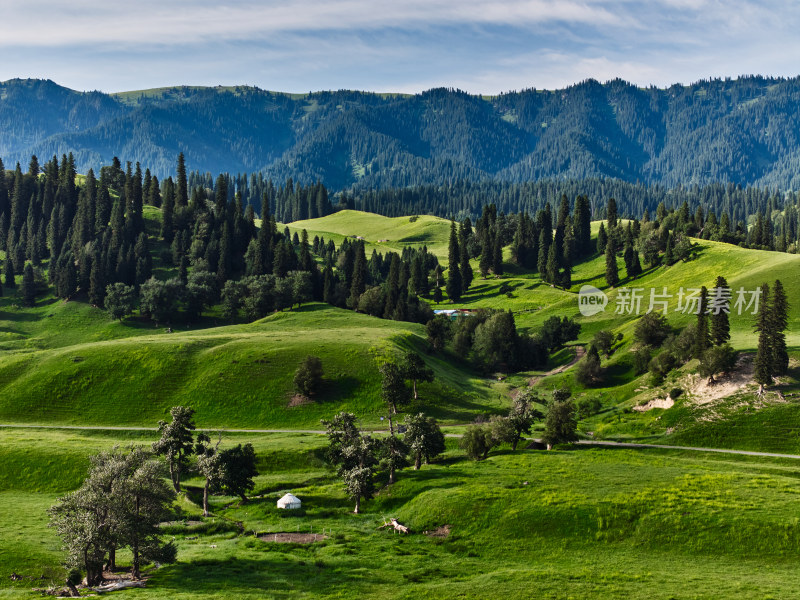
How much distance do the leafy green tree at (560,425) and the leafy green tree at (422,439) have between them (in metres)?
17.1

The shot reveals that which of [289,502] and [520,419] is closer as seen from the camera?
[289,502]

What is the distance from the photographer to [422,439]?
94375mm

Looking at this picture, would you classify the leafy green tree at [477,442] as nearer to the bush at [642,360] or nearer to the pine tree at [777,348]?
the pine tree at [777,348]

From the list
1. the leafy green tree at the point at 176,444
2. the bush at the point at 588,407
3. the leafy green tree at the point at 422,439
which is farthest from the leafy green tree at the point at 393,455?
the bush at the point at 588,407

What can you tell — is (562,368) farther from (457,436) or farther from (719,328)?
(457,436)

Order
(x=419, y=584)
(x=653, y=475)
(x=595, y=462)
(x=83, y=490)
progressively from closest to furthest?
(x=419, y=584)
(x=83, y=490)
(x=653, y=475)
(x=595, y=462)

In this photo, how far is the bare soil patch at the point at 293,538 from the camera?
71069 mm

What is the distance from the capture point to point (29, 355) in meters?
148

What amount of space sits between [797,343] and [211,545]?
108 m

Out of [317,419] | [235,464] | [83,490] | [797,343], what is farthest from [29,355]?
[797,343]

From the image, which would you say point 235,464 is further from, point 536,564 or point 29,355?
point 29,355

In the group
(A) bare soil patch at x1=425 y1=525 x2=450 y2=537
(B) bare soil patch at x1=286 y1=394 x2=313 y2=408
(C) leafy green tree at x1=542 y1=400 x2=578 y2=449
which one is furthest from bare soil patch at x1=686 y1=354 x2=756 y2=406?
(B) bare soil patch at x1=286 y1=394 x2=313 y2=408

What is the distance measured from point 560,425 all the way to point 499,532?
106ft

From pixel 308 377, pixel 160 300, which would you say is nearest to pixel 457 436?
pixel 308 377
